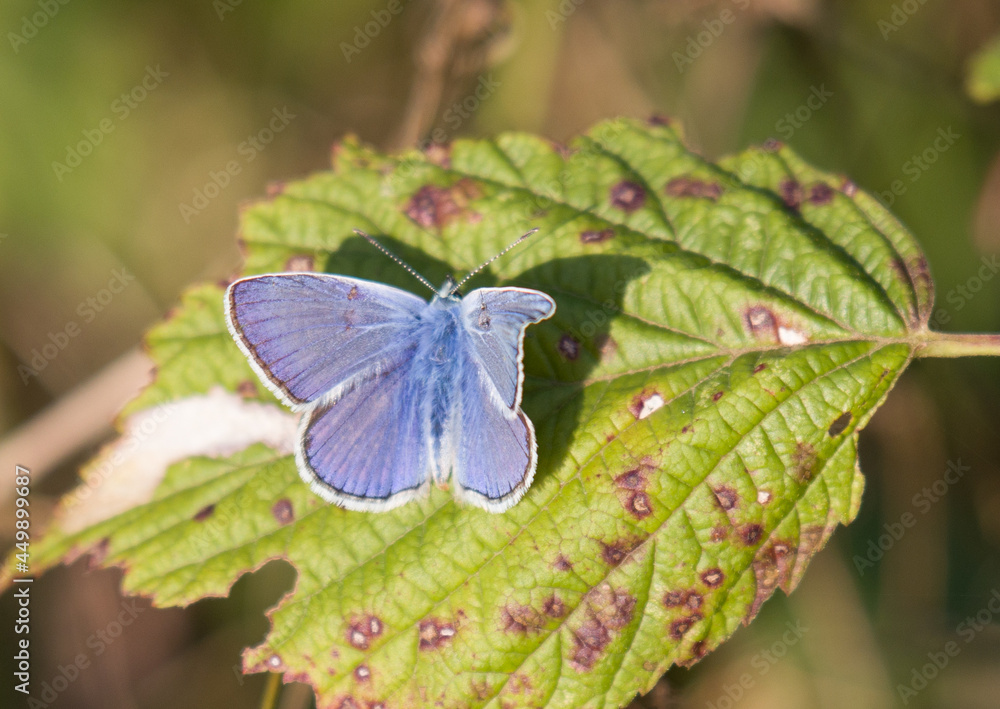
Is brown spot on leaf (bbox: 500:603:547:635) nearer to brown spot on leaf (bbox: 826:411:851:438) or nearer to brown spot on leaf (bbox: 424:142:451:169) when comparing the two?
brown spot on leaf (bbox: 826:411:851:438)

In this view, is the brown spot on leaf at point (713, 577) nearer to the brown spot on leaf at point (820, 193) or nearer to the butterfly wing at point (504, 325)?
the butterfly wing at point (504, 325)

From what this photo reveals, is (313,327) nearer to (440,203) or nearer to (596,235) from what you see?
(440,203)

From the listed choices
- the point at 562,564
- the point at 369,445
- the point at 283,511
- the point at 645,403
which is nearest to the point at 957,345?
the point at 645,403

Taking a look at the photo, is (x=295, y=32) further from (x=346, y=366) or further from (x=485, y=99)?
(x=346, y=366)

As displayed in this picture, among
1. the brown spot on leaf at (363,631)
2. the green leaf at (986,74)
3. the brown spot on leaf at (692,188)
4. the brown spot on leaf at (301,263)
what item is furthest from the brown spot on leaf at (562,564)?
the green leaf at (986,74)

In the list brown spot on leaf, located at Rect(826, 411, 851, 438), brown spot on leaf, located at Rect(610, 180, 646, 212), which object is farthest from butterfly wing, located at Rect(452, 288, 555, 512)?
brown spot on leaf, located at Rect(826, 411, 851, 438)

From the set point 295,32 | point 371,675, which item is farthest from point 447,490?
point 295,32
